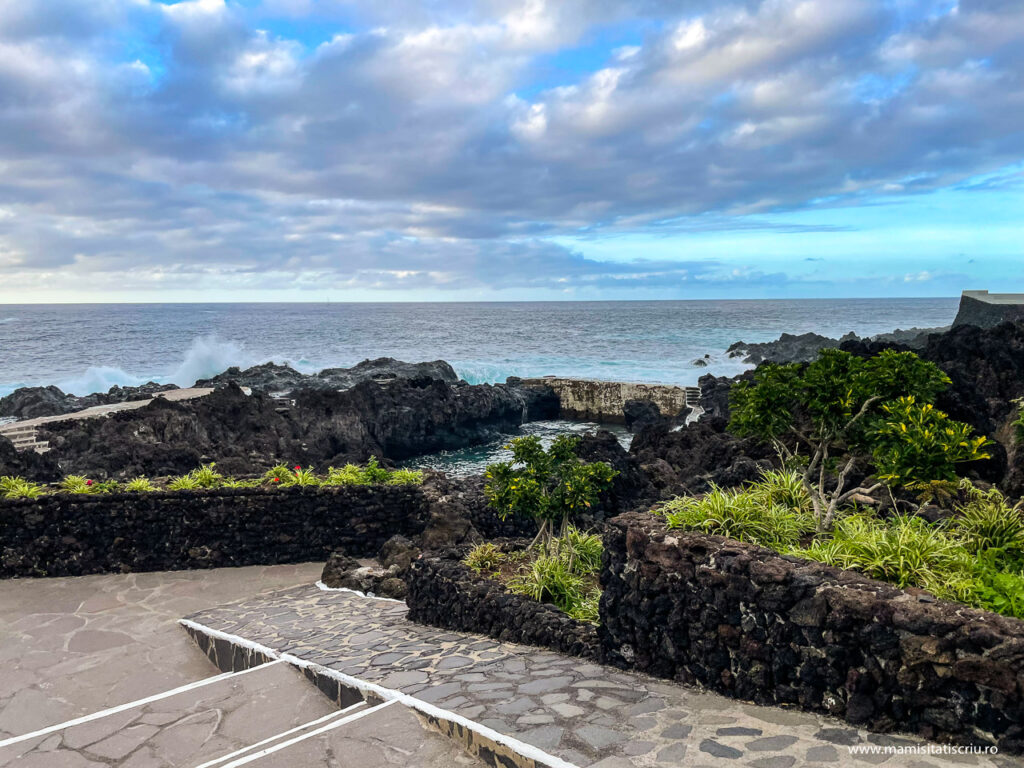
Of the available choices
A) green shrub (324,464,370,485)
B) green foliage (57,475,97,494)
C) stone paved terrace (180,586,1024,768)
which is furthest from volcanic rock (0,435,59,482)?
stone paved terrace (180,586,1024,768)

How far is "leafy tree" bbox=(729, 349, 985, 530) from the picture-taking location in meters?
5.84

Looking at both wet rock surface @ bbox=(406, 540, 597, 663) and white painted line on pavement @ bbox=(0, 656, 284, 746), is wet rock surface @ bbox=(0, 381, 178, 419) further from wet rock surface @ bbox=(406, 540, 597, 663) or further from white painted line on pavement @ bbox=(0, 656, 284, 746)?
white painted line on pavement @ bbox=(0, 656, 284, 746)

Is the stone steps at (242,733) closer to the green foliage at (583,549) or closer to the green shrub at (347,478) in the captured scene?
the green foliage at (583,549)

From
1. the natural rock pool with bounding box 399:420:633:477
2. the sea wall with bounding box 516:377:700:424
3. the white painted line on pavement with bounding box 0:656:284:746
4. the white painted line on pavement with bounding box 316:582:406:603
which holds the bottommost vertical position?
the natural rock pool with bounding box 399:420:633:477

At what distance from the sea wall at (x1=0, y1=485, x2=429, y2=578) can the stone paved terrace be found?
4.20 m

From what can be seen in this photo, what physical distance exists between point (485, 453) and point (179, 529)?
19.7 metres

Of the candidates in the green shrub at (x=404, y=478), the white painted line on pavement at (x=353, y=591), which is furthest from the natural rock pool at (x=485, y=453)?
the white painted line on pavement at (x=353, y=591)

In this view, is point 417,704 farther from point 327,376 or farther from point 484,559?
point 327,376

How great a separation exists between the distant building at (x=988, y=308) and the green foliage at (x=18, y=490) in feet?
121

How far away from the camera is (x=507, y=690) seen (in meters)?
5.48

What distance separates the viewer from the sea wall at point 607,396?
36.6 m

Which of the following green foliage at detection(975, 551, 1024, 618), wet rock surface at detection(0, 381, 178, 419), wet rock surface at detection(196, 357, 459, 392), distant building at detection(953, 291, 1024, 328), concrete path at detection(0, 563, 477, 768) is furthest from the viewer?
wet rock surface at detection(196, 357, 459, 392)

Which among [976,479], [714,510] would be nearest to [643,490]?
[976,479]

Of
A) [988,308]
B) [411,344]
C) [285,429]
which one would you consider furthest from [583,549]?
[411,344]
